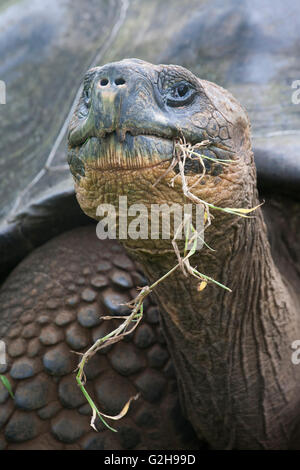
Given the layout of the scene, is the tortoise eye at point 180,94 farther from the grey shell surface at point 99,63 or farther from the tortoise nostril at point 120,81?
the grey shell surface at point 99,63

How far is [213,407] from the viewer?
6.96 ft

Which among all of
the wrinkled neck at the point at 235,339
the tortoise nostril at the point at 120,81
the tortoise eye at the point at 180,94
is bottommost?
the wrinkled neck at the point at 235,339

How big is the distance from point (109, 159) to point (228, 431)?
4.12 feet

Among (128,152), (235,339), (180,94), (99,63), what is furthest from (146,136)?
(99,63)

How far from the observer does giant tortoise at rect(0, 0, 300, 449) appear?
150cm

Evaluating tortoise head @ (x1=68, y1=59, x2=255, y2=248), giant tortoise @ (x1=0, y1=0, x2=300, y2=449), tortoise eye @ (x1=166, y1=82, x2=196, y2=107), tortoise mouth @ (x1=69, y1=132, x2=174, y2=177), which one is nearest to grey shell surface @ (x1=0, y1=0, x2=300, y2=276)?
giant tortoise @ (x1=0, y1=0, x2=300, y2=449)

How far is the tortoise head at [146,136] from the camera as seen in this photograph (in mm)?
1359

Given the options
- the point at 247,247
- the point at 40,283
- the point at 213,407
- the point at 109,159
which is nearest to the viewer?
the point at 109,159

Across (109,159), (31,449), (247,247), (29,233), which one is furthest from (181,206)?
(31,449)

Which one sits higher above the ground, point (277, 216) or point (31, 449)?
point (277, 216)

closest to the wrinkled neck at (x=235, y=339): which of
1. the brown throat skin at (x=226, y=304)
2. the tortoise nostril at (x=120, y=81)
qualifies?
the brown throat skin at (x=226, y=304)

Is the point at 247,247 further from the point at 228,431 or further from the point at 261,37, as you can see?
the point at 261,37

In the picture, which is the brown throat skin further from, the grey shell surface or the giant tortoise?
the grey shell surface

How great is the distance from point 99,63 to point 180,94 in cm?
162
